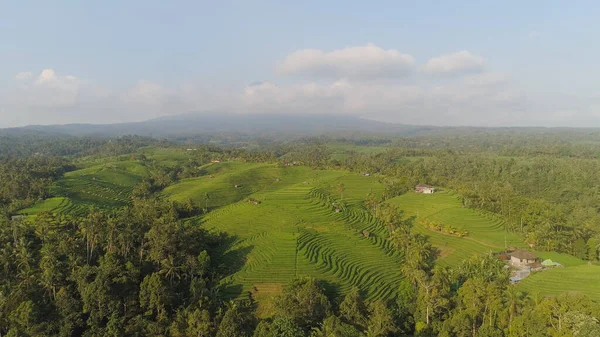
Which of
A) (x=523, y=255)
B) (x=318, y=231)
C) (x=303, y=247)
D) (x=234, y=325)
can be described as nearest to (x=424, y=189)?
(x=523, y=255)

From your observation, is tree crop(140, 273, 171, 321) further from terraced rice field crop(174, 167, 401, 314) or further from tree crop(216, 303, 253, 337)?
terraced rice field crop(174, 167, 401, 314)

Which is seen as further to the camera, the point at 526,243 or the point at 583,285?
the point at 526,243

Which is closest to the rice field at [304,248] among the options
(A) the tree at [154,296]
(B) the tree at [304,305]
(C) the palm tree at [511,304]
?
(B) the tree at [304,305]

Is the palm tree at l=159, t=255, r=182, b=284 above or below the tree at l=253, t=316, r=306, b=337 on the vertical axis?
above

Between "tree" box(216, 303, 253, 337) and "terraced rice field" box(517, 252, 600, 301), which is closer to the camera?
"tree" box(216, 303, 253, 337)

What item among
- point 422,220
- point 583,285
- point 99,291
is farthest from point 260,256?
point 583,285

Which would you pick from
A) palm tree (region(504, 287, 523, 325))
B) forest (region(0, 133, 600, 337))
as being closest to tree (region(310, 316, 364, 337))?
forest (region(0, 133, 600, 337))

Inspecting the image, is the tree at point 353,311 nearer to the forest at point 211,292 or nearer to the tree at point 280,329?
the forest at point 211,292

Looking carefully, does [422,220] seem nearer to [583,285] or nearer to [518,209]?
[518,209]
